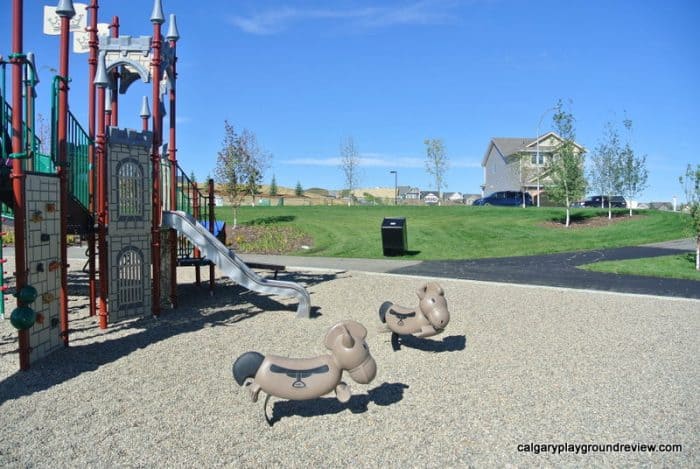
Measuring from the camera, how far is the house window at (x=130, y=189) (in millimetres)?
8977

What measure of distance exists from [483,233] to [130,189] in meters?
19.6

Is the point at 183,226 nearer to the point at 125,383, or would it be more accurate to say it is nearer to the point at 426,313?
the point at 125,383

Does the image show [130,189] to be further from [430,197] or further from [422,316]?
[430,197]

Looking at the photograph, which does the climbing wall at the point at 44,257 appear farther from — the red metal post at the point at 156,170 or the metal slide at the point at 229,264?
the metal slide at the point at 229,264

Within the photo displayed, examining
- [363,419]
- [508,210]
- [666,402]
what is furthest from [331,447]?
[508,210]

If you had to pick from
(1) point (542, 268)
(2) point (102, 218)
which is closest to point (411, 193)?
(1) point (542, 268)

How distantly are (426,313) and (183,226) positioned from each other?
16.6 feet

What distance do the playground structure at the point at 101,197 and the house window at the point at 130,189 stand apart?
2cm

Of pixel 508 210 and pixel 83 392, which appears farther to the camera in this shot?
pixel 508 210

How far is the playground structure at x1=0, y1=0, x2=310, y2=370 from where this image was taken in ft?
21.8

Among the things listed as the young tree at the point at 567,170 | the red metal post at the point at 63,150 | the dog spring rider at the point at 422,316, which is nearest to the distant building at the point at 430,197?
the young tree at the point at 567,170

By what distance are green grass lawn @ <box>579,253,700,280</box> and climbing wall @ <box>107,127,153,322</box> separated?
1260 centimetres

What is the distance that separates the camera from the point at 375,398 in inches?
224

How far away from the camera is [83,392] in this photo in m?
5.71
